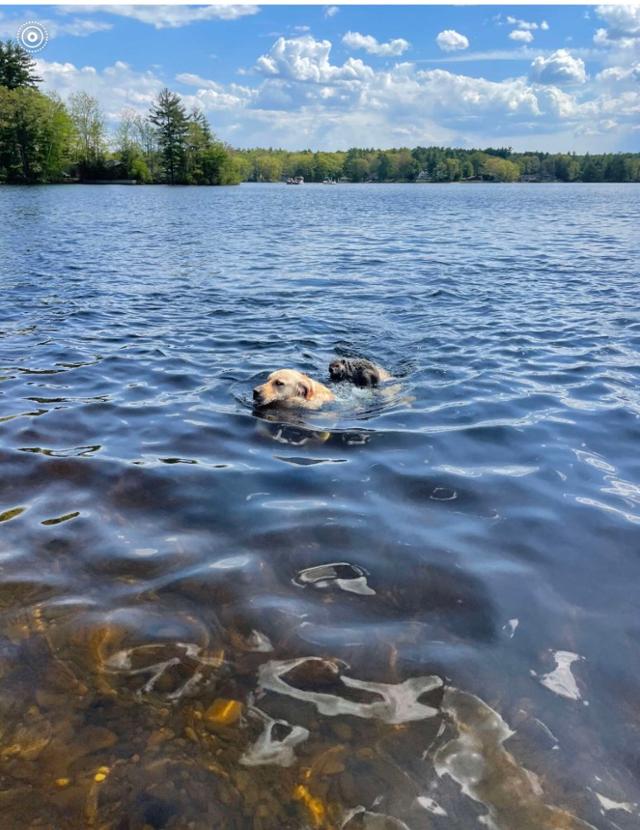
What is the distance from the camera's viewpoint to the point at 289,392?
7188 millimetres

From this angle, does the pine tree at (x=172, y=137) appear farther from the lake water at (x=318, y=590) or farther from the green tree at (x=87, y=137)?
the lake water at (x=318, y=590)

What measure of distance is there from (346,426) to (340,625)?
11.3 feet

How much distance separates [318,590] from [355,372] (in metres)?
4.74

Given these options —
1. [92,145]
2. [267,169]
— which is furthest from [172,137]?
[267,169]

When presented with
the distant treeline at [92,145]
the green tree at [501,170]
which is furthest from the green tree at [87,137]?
the green tree at [501,170]

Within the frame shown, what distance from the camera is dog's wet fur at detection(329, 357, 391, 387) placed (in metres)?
8.16

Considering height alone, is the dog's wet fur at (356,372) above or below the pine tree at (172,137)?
below

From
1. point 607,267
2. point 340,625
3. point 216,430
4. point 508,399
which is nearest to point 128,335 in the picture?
point 216,430

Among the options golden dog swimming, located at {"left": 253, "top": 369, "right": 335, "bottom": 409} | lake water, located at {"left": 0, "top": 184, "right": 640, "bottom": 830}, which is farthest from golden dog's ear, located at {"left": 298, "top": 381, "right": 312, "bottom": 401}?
lake water, located at {"left": 0, "top": 184, "right": 640, "bottom": 830}

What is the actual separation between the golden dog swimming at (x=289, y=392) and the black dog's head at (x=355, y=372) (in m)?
0.86

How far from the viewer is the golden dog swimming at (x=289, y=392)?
7.05m

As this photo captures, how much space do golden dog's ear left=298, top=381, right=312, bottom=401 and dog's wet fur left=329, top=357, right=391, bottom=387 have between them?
40.0 inches

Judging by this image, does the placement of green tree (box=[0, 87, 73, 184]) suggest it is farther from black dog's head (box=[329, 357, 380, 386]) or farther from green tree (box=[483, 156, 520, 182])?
green tree (box=[483, 156, 520, 182])

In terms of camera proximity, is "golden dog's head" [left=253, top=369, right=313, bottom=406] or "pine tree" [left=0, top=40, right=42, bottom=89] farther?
"pine tree" [left=0, top=40, right=42, bottom=89]
